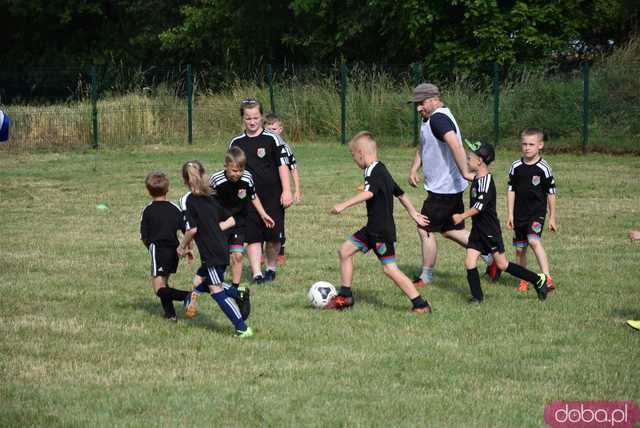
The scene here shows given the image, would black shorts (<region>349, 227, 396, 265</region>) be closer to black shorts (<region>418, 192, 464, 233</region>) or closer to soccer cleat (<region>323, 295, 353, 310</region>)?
soccer cleat (<region>323, 295, 353, 310</region>)

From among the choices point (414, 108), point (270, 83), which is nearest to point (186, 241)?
point (414, 108)

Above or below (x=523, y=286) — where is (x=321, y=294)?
above

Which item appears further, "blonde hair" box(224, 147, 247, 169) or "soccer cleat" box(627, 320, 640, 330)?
"blonde hair" box(224, 147, 247, 169)

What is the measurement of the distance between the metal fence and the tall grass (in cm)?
3

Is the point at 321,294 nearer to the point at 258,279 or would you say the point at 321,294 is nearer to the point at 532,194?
the point at 258,279

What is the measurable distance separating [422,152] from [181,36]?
1217 inches

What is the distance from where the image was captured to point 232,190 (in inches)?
360

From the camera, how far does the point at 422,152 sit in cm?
985

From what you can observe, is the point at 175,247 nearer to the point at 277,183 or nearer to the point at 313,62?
the point at 277,183

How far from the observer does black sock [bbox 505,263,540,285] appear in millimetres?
9016

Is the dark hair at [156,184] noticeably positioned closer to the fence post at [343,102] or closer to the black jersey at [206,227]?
the black jersey at [206,227]

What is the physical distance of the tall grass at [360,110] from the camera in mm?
25344

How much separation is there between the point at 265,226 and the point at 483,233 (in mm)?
2158

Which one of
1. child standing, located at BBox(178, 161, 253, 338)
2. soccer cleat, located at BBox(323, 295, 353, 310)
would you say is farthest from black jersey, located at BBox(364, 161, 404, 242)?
child standing, located at BBox(178, 161, 253, 338)
